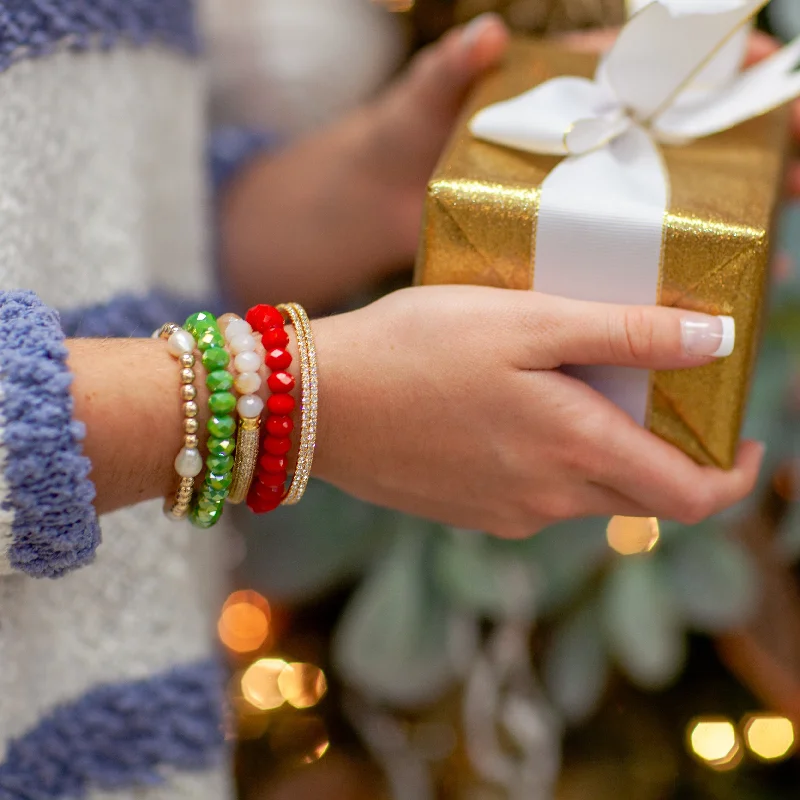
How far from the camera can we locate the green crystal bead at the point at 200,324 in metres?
0.42

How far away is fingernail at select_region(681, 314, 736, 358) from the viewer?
0.43 meters

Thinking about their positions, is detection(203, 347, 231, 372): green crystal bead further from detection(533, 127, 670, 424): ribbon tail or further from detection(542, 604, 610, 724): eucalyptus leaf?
detection(542, 604, 610, 724): eucalyptus leaf

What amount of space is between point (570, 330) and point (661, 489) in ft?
0.36

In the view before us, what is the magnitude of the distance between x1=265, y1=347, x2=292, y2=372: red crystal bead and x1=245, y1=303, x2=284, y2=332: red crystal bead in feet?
0.05

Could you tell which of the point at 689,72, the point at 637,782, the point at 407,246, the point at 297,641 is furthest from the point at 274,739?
the point at 689,72

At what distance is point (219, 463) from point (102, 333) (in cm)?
16

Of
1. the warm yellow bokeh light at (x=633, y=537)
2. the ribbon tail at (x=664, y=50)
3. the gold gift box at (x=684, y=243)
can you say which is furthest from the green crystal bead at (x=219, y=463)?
the warm yellow bokeh light at (x=633, y=537)

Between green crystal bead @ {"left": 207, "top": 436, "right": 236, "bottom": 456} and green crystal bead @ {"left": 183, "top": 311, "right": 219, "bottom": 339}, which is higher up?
green crystal bead @ {"left": 183, "top": 311, "right": 219, "bottom": 339}

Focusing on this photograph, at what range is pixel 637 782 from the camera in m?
0.92

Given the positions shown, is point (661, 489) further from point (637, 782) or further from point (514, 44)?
point (637, 782)

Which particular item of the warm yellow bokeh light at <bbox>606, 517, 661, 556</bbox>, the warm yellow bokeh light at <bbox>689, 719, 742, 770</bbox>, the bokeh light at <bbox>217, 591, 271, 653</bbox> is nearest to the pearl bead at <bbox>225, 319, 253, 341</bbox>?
the warm yellow bokeh light at <bbox>606, 517, 661, 556</bbox>

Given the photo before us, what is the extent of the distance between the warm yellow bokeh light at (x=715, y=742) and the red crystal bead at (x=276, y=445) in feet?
2.30

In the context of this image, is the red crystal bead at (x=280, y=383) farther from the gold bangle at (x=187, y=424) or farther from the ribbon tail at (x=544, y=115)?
the ribbon tail at (x=544, y=115)

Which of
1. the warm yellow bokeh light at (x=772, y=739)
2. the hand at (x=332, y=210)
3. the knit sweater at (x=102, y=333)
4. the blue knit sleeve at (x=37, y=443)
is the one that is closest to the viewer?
the blue knit sleeve at (x=37, y=443)
